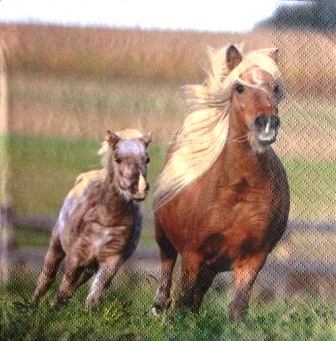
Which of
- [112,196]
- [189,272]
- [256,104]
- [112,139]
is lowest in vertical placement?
[189,272]

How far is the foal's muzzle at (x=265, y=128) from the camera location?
4.55 ft

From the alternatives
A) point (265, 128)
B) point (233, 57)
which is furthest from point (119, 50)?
point (265, 128)

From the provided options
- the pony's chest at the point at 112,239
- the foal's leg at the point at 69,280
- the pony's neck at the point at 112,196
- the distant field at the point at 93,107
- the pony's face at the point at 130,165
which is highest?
the distant field at the point at 93,107

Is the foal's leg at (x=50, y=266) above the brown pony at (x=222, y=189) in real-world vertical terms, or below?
below

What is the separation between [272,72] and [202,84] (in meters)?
0.15

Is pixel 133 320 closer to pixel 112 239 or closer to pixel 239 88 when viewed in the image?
pixel 112 239

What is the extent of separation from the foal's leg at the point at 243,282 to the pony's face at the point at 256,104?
0.85ft

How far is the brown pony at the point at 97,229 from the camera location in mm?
1411

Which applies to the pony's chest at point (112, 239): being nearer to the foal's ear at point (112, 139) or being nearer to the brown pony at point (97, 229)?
the brown pony at point (97, 229)

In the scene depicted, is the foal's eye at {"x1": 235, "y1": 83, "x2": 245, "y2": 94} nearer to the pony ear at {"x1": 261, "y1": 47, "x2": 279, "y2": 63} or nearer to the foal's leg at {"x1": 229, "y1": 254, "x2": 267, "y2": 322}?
the pony ear at {"x1": 261, "y1": 47, "x2": 279, "y2": 63}

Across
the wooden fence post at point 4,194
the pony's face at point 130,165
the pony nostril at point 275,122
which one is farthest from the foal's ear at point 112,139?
the pony nostril at point 275,122

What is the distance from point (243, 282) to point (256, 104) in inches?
15.5

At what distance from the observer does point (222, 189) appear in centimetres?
142

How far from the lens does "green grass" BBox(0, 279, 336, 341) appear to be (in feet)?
4.67
